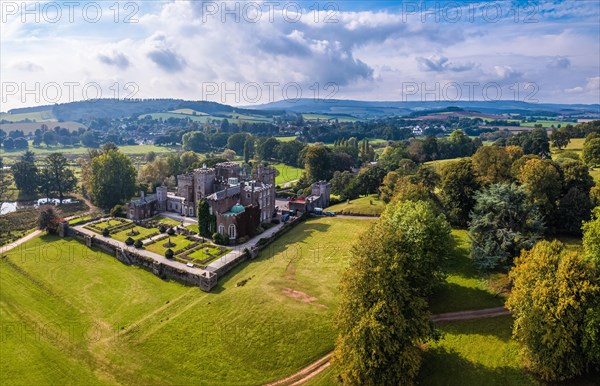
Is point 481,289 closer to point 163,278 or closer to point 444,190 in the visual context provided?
point 444,190

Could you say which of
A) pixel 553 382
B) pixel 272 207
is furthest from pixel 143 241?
pixel 553 382

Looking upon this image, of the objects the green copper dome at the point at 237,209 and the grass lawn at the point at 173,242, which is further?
the green copper dome at the point at 237,209

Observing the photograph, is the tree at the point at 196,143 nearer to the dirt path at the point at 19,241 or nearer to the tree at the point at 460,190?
the dirt path at the point at 19,241

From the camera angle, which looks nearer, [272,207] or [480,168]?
[480,168]

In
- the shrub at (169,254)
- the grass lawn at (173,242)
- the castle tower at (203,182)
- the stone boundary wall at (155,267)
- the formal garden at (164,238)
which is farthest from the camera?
the castle tower at (203,182)

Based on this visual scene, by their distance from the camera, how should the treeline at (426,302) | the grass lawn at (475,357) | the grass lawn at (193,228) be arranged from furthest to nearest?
the grass lawn at (193,228), the grass lawn at (475,357), the treeline at (426,302)

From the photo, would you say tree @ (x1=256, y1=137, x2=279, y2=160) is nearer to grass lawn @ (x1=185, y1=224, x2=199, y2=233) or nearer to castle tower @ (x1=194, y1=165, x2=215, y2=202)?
castle tower @ (x1=194, y1=165, x2=215, y2=202)

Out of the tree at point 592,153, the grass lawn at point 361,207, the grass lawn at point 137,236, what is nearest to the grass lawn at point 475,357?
the grass lawn at point 361,207
